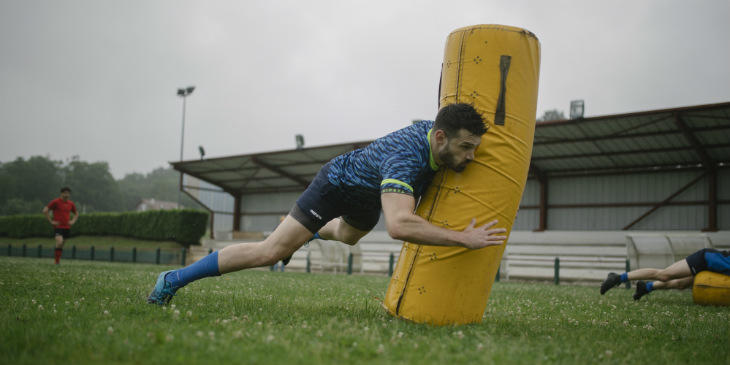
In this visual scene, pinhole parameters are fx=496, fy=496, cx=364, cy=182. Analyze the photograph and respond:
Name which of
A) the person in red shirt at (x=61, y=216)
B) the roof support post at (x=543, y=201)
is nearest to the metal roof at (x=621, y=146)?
the roof support post at (x=543, y=201)

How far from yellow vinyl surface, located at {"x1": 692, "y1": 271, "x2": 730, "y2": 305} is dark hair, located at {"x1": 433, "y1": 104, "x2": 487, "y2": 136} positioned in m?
6.56

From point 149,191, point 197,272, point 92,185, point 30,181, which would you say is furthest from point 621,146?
point 149,191

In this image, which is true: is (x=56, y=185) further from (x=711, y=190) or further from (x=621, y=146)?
(x=711, y=190)

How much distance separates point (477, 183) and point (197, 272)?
8.85ft

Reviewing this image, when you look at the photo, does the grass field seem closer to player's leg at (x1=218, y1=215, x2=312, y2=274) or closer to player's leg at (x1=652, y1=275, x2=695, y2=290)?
player's leg at (x1=218, y1=215, x2=312, y2=274)

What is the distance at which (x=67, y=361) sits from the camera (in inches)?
99.6

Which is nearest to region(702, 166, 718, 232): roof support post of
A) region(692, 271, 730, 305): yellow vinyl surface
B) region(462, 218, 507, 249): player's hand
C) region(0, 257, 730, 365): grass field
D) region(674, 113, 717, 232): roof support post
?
region(674, 113, 717, 232): roof support post

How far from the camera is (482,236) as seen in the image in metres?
3.97

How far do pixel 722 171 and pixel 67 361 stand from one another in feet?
104

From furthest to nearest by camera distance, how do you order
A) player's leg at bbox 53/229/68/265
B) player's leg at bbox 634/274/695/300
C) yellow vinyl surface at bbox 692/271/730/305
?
1. player's leg at bbox 53/229/68/265
2. player's leg at bbox 634/274/695/300
3. yellow vinyl surface at bbox 692/271/730/305

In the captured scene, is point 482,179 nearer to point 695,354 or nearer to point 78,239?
point 695,354

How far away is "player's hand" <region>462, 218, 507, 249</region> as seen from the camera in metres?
3.92

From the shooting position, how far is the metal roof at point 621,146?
74.8ft

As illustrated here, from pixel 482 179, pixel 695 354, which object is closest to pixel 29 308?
pixel 482 179
